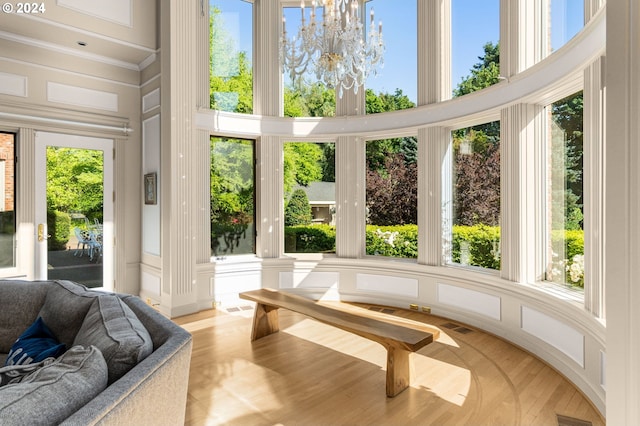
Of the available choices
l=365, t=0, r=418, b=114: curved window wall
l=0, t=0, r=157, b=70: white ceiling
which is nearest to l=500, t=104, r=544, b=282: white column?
l=365, t=0, r=418, b=114: curved window wall

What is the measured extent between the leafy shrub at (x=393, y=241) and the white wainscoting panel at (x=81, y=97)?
408cm

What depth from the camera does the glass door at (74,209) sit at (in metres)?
4.77

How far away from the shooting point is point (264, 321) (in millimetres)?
4145

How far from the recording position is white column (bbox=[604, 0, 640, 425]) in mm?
1301

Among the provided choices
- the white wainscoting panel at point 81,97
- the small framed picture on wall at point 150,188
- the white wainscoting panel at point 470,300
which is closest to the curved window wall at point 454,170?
the white wainscoting panel at point 470,300

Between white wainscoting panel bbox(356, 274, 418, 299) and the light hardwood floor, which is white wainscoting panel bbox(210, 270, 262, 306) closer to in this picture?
the light hardwood floor

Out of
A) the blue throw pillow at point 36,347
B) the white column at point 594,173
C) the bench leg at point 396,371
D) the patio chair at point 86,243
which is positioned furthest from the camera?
the patio chair at point 86,243

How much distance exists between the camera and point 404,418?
103 inches

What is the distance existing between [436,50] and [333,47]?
2.03 m

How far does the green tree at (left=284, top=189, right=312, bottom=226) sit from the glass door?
250 centimetres

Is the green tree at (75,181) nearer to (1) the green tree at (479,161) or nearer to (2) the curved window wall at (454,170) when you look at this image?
(2) the curved window wall at (454,170)

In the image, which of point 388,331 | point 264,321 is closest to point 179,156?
point 264,321

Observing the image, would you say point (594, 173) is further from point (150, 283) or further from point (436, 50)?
point (150, 283)

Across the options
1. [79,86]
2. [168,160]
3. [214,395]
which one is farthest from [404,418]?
[79,86]
